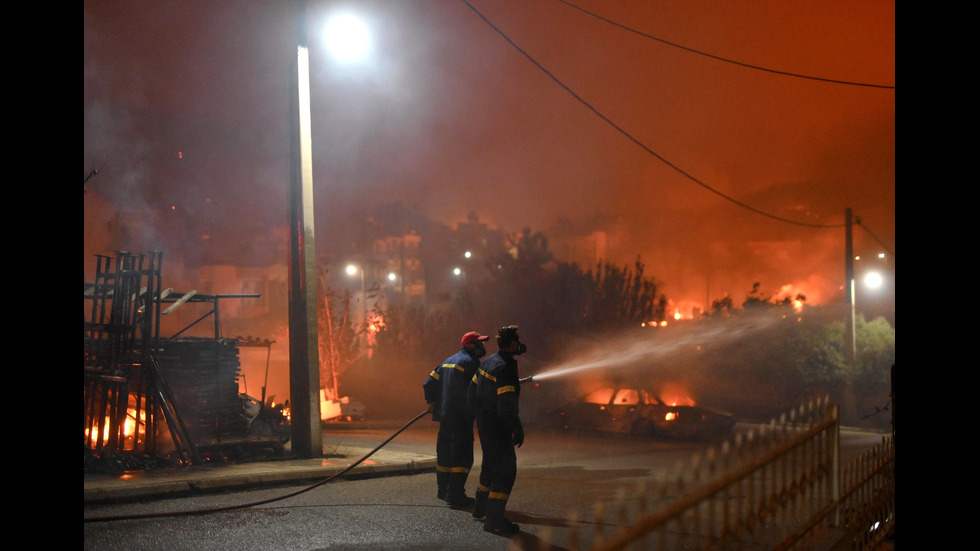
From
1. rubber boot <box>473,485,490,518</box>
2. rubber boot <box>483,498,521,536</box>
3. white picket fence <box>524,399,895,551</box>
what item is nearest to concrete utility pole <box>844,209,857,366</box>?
white picket fence <box>524,399,895,551</box>

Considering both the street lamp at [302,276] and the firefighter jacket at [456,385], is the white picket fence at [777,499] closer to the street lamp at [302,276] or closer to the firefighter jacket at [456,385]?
the firefighter jacket at [456,385]

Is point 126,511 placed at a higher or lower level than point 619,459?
higher

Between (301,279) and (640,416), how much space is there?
394 inches

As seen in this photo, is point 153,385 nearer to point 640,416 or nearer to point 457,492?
point 457,492

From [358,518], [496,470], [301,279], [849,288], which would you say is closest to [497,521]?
[496,470]

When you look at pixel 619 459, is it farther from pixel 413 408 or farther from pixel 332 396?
pixel 332 396

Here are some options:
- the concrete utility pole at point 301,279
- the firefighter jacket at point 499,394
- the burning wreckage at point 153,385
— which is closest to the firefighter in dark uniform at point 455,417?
the firefighter jacket at point 499,394

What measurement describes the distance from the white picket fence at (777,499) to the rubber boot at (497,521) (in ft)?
2.19

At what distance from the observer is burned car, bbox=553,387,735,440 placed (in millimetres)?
16000

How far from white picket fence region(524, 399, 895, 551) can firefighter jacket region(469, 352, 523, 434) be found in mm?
1199

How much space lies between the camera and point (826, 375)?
26094mm
